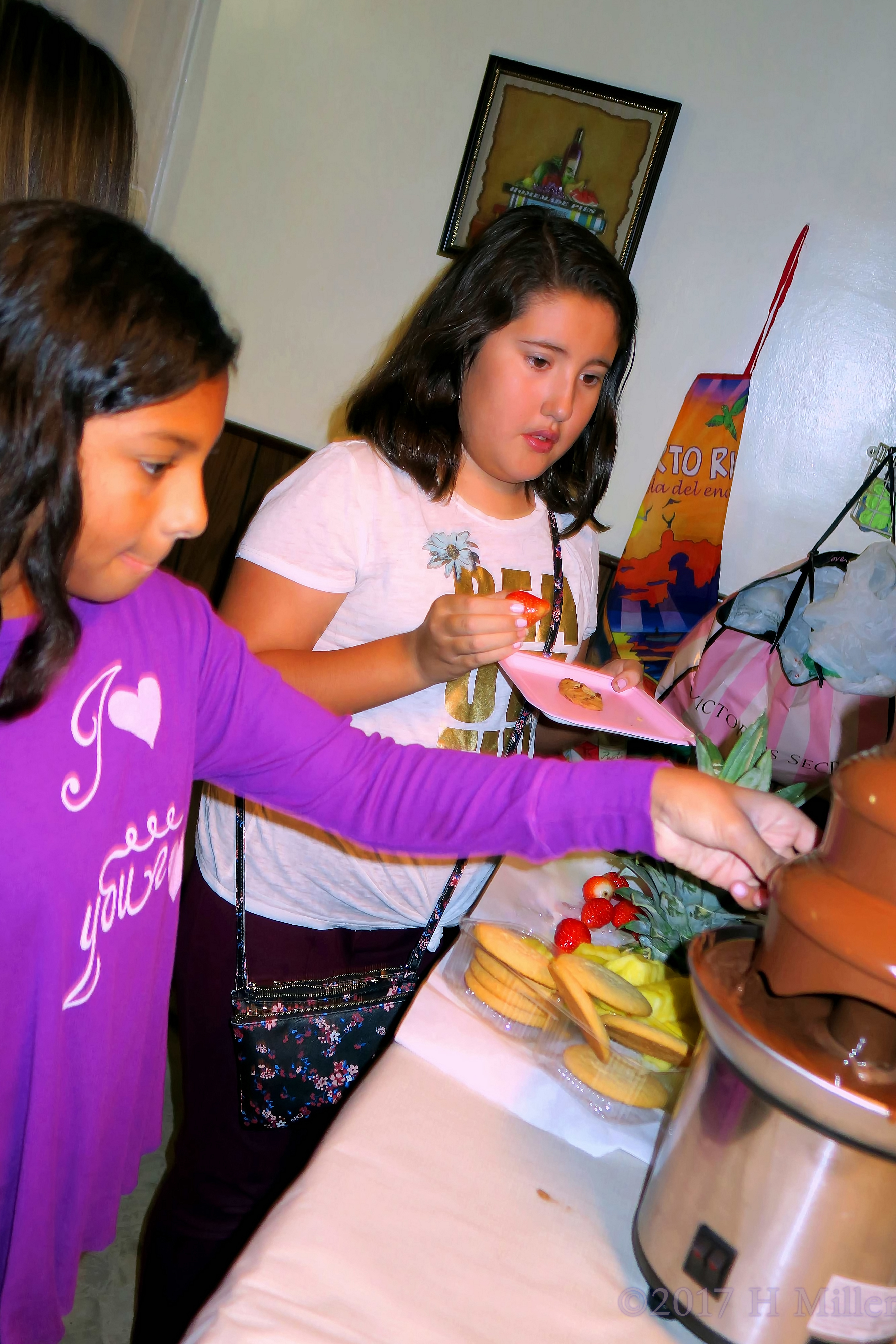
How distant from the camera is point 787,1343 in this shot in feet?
2.49

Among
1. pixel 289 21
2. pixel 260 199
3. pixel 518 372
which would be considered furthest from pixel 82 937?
pixel 289 21

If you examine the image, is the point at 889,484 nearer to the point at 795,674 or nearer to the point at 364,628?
the point at 795,674

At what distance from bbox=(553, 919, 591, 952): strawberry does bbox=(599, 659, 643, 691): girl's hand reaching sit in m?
0.42

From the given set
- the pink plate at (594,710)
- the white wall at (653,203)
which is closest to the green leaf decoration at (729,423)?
the white wall at (653,203)

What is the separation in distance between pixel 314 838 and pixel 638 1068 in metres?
0.65

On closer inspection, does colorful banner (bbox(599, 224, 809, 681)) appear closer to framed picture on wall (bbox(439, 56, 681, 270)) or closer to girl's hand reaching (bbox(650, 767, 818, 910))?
framed picture on wall (bbox(439, 56, 681, 270))

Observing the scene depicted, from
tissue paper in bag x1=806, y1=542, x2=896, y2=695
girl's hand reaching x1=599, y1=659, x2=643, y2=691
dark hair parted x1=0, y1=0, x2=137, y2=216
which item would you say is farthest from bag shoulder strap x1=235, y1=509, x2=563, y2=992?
dark hair parted x1=0, y1=0, x2=137, y2=216

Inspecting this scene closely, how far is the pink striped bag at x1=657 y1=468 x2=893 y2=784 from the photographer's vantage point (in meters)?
2.01

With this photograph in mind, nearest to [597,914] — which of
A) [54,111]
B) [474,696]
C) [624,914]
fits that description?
[624,914]

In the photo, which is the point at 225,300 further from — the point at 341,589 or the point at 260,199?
the point at 341,589

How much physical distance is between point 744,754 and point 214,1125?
3.12 feet

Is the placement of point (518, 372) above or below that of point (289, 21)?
below

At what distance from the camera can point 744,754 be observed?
1.37m

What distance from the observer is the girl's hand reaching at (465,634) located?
134 cm
